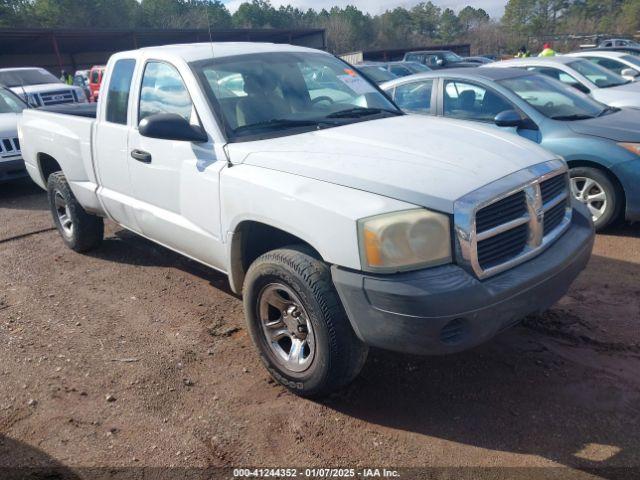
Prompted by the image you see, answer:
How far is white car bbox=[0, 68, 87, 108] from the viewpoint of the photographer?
13188mm

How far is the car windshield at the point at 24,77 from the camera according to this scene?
45.9 ft

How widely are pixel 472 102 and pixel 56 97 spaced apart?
432 inches

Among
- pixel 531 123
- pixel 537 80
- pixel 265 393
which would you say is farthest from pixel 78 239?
pixel 537 80

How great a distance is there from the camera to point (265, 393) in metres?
3.27

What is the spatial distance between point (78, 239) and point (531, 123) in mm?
4825

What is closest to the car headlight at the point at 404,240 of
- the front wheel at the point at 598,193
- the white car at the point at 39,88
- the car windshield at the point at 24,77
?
the front wheel at the point at 598,193

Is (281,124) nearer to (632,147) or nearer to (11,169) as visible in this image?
(632,147)

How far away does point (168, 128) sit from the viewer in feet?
10.9

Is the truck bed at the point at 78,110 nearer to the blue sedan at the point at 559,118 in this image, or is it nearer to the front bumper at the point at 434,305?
the blue sedan at the point at 559,118

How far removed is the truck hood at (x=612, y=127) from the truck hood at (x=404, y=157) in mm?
2525

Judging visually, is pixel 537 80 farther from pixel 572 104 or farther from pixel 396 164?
pixel 396 164

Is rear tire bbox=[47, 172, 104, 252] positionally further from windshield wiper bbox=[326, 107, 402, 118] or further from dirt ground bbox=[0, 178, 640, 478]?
windshield wiper bbox=[326, 107, 402, 118]

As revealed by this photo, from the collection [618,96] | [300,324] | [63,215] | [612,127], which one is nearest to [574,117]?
[612,127]

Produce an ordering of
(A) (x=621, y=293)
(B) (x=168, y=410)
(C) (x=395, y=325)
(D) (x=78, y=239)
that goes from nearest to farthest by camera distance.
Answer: (C) (x=395, y=325), (B) (x=168, y=410), (A) (x=621, y=293), (D) (x=78, y=239)
